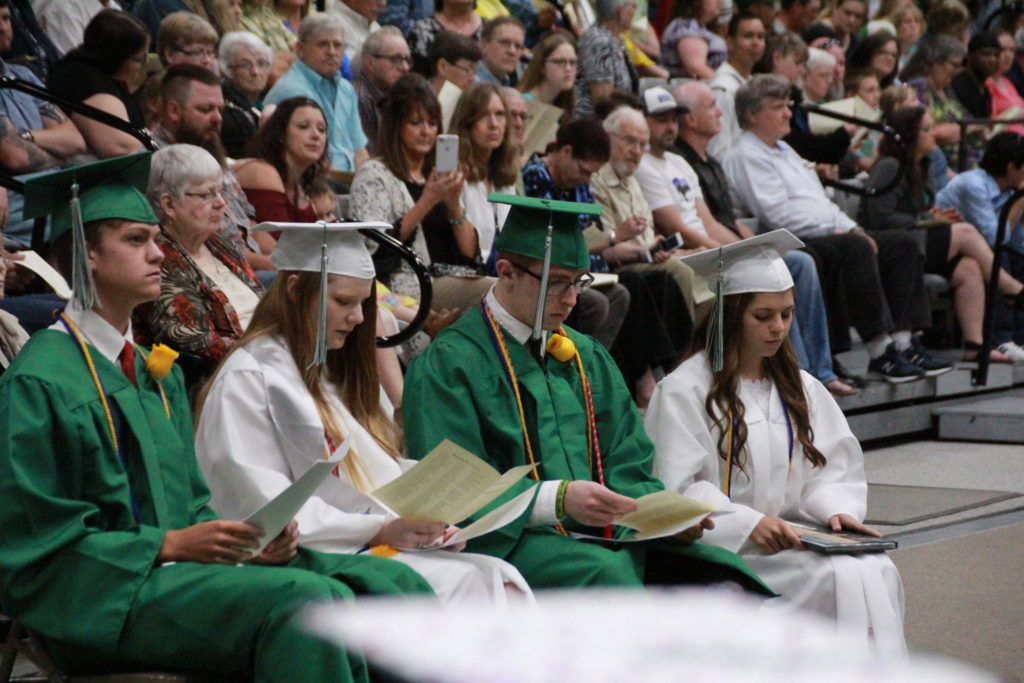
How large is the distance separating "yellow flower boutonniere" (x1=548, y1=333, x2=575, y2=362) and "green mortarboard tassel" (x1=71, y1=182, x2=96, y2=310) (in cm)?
128

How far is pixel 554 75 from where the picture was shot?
Result: 8.48 m

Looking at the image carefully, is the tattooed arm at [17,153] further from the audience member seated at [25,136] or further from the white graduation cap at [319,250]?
the white graduation cap at [319,250]

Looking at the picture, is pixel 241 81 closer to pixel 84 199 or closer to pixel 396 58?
pixel 396 58

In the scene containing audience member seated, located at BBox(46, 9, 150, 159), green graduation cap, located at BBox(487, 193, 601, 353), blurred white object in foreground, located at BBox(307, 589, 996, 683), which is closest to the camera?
blurred white object in foreground, located at BBox(307, 589, 996, 683)

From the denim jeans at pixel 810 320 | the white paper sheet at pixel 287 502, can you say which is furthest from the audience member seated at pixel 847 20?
the white paper sheet at pixel 287 502

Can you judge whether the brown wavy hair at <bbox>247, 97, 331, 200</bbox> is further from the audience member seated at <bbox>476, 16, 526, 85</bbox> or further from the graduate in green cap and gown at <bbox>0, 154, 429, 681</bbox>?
the graduate in green cap and gown at <bbox>0, 154, 429, 681</bbox>

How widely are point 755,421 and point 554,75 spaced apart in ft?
15.0

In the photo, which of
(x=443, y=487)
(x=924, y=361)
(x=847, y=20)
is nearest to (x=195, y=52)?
(x=443, y=487)

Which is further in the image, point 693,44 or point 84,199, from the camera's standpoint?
point 693,44

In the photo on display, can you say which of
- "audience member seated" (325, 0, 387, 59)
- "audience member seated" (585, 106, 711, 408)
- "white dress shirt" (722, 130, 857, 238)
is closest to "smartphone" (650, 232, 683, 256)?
"audience member seated" (585, 106, 711, 408)

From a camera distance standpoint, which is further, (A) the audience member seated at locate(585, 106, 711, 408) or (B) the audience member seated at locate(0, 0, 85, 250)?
(A) the audience member seated at locate(585, 106, 711, 408)

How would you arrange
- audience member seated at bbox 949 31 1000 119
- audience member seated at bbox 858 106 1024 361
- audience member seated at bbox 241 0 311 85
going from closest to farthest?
audience member seated at bbox 241 0 311 85 < audience member seated at bbox 858 106 1024 361 < audience member seated at bbox 949 31 1000 119

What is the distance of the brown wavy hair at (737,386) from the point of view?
4.22 meters

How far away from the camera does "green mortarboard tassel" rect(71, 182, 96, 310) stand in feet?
10.0
